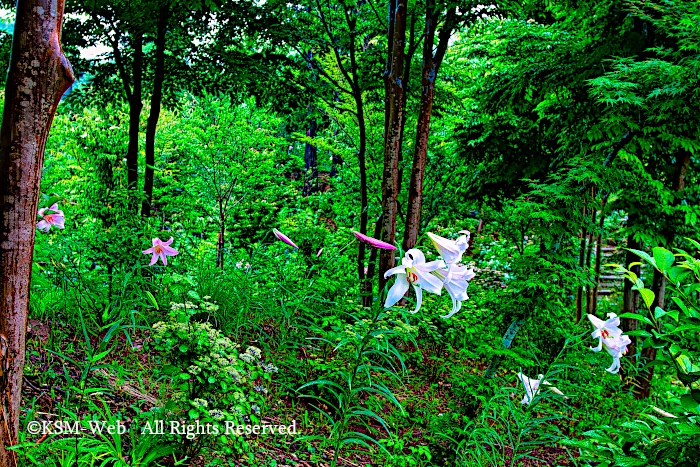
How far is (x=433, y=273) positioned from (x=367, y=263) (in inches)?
Result: 92.2

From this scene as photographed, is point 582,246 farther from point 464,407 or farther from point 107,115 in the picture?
point 107,115

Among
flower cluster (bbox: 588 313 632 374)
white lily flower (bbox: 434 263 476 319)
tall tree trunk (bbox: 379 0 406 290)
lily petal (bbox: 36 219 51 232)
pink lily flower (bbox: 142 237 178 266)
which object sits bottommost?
flower cluster (bbox: 588 313 632 374)

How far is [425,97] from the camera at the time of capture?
12.4ft

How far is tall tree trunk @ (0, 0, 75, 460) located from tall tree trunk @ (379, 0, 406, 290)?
236cm

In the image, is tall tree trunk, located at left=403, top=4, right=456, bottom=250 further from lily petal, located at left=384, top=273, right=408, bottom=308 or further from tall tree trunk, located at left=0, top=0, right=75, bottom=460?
tall tree trunk, located at left=0, top=0, right=75, bottom=460

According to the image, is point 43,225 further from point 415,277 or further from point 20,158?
point 415,277

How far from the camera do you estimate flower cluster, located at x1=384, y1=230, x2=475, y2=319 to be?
4.84 ft

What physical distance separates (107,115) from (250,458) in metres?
4.30

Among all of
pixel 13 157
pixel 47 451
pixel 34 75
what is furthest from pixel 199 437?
pixel 34 75

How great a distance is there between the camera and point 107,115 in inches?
192

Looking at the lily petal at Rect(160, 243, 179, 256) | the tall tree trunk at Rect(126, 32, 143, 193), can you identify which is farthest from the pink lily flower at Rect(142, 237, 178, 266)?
the tall tree trunk at Rect(126, 32, 143, 193)

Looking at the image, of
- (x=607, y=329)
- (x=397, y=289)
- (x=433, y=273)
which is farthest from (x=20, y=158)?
(x=607, y=329)

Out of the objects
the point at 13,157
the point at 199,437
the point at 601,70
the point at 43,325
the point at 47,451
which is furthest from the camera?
the point at 601,70

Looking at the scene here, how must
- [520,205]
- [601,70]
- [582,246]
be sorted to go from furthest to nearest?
1. [582,246]
2. [601,70]
3. [520,205]
